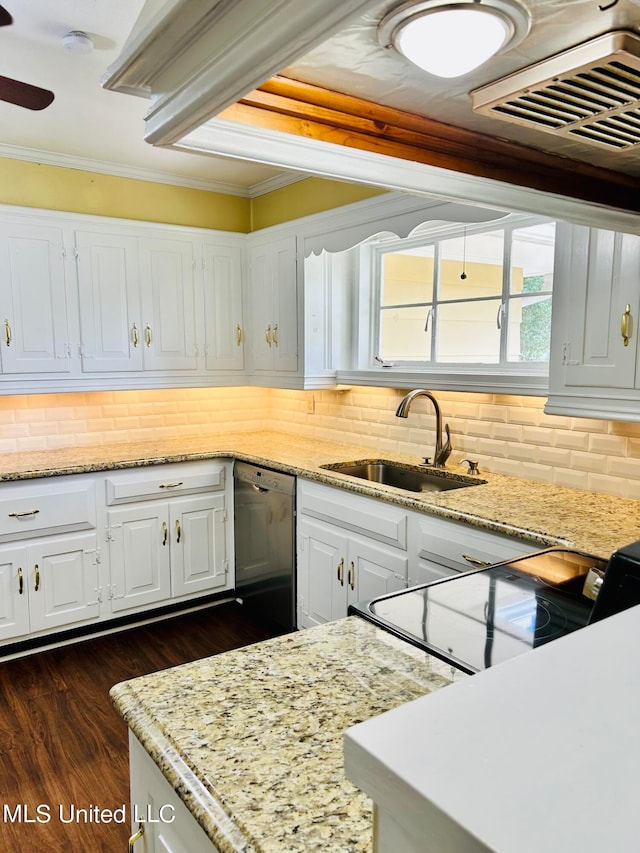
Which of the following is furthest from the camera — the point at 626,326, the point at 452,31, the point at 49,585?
the point at 49,585

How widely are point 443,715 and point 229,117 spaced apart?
2.62ft

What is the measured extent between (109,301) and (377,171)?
9.17 feet

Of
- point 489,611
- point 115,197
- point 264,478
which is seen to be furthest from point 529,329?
point 115,197

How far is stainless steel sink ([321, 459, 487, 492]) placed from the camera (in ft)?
9.43

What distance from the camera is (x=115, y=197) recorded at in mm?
3621

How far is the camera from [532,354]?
2781 mm

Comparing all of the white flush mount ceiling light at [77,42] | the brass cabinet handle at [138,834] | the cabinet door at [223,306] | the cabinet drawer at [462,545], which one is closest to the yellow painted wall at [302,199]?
the cabinet door at [223,306]

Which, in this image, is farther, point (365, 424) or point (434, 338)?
point (365, 424)

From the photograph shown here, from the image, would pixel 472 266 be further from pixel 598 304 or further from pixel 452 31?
pixel 452 31

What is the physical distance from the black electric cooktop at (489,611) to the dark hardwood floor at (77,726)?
146cm

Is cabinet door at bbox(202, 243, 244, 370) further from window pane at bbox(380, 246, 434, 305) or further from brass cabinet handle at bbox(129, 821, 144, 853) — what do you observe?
brass cabinet handle at bbox(129, 821, 144, 853)

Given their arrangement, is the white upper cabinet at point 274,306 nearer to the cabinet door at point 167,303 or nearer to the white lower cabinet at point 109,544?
the cabinet door at point 167,303

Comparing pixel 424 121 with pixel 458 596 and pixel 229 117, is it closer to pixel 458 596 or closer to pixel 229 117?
pixel 229 117

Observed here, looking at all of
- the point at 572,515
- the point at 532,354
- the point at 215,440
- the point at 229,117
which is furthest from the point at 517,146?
the point at 215,440
